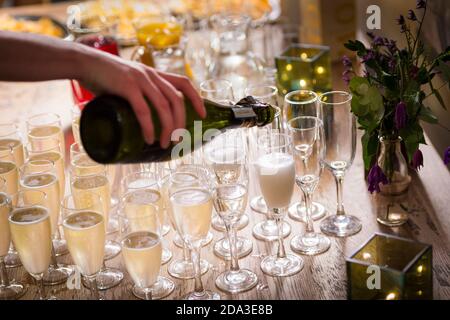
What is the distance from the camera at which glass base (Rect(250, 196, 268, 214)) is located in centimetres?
177

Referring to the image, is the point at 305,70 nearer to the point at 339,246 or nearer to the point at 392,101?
the point at 392,101

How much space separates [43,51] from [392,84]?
67 cm

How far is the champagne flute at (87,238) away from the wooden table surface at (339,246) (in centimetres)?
7

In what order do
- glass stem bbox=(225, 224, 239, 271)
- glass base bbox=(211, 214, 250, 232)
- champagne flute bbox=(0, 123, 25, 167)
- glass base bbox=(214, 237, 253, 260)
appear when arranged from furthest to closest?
champagne flute bbox=(0, 123, 25, 167)
glass base bbox=(211, 214, 250, 232)
glass base bbox=(214, 237, 253, 260)
glass stem bbox=(225, 224, 239, 271)

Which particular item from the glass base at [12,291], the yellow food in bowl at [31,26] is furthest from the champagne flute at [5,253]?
the yellow food in bowl at [31,26]

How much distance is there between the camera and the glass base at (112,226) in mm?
1778

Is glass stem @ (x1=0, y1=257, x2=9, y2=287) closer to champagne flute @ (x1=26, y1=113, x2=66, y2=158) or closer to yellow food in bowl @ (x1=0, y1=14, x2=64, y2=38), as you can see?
champagne flute @ (x1=26, y1=113, x2=66, y2=158)

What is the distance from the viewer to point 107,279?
1.56 metres

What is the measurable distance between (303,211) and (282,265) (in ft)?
0.80

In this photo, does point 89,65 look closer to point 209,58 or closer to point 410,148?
point 410,148

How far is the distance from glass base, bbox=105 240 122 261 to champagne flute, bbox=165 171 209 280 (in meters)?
0.14

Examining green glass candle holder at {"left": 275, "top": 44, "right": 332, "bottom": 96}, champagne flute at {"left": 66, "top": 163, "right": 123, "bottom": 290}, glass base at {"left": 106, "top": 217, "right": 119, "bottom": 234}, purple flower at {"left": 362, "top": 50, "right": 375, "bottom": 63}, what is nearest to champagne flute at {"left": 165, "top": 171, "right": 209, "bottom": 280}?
champagne flute at {"left": 66, "top": 163, "right": 123, "bottom": 290}

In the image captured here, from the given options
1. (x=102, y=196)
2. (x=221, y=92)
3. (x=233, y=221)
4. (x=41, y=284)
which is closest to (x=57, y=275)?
(x=41, y=284)
